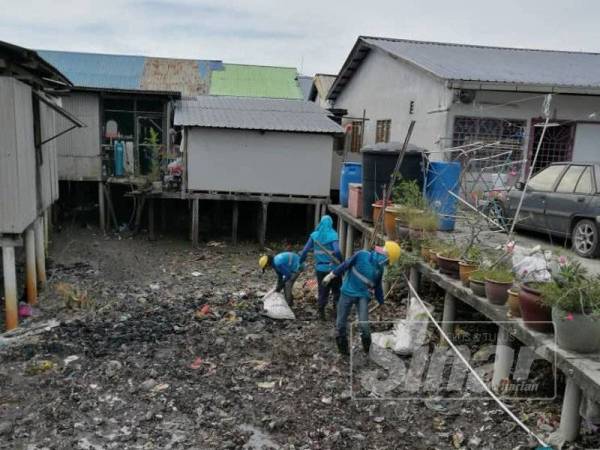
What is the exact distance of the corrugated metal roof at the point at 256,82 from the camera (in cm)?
2264

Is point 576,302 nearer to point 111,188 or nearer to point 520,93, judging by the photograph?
point 520,93

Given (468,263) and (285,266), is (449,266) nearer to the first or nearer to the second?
(468,263)

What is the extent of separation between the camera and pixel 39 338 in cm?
734

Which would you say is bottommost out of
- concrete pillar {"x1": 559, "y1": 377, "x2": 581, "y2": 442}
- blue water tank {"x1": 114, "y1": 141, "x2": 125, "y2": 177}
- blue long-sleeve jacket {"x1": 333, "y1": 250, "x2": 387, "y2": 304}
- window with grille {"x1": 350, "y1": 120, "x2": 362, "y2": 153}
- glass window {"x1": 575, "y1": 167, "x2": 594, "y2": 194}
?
concrete pillar {"x1": 559, "y1": 377, "x2": 581, "y2": 442}

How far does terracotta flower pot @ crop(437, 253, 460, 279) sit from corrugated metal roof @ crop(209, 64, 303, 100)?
16.9 meters

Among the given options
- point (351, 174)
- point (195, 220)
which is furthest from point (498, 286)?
point (195, 220)

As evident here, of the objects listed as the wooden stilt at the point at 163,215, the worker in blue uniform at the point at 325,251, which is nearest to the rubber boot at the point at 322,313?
the worker in blue uniform at the point at 325,251

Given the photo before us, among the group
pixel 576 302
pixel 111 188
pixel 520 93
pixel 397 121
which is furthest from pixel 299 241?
pixel 576 302

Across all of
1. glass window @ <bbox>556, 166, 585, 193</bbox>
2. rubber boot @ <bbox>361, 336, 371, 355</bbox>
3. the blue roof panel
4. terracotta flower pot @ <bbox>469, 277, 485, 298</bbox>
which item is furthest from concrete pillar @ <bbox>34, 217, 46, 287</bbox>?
the blue roof panel

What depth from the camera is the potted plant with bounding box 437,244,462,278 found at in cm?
670

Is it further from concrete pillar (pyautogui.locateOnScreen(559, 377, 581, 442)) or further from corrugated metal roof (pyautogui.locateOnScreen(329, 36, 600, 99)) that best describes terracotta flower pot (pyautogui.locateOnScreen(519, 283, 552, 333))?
corrugated metal roof (pyautogui.locateOnScreen(329, 36, 600, 99))

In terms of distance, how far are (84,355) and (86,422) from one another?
165 centimetres

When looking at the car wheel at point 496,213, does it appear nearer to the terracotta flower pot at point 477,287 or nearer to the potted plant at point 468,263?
the potted plant at point 468,263

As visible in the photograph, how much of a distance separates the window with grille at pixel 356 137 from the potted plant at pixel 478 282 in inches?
476
